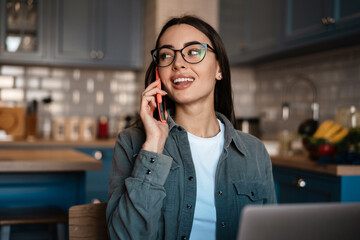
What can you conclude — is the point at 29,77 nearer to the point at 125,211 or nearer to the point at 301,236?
the point at 125,211

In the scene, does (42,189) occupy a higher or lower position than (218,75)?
lower

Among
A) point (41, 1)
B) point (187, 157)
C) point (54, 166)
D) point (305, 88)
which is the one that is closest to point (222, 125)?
point (187, 157)

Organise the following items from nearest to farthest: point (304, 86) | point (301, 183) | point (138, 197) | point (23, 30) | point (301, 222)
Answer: point (301, 222) → point (138, 197) → point (301, 183) → point (304, 86) → point (23, 30)

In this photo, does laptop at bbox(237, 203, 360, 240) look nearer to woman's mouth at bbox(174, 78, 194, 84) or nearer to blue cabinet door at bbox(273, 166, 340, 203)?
woman's mouth at bbox(174, 78, 194, 84)

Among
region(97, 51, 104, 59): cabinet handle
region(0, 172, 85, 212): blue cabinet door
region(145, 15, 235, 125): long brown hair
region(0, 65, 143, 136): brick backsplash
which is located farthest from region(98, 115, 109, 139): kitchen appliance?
region(145, 15, 235, 125): long brown hair

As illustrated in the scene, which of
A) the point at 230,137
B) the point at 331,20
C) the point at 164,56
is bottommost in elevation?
the point at 230,137

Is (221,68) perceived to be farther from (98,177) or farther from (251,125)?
(98,177)

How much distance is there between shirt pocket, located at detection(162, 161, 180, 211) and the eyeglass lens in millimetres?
325

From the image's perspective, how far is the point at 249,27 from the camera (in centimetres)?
392

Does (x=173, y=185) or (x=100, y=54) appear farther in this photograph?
(x=100, y=54)

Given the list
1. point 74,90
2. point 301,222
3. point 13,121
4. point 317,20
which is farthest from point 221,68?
point 74,90

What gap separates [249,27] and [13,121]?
242 centimetres

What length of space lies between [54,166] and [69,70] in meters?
2.68

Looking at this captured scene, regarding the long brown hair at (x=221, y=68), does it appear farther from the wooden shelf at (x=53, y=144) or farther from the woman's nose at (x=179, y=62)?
the wooden shelf at (x=53, y=144)
